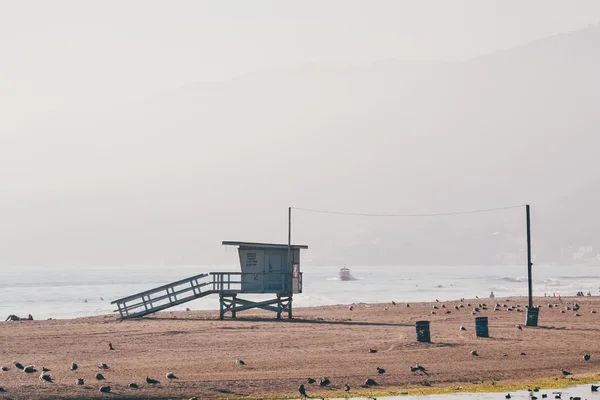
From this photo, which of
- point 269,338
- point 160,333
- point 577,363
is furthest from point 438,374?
point 160,333

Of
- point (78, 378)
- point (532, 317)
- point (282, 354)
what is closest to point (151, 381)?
point (78, 378)

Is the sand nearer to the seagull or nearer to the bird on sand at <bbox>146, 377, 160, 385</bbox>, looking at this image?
the bird on sand at <bbox>146, 377, 160, 385</bbox>

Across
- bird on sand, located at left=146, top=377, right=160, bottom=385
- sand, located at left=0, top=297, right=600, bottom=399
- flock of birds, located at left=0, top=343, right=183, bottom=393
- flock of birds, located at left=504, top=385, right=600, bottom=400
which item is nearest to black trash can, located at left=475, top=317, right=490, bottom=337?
sand, located at left=0, top=297, right=600, bottom=399

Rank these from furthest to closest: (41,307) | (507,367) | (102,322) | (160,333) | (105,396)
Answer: (41,307)
(102,322)
(160,333)
(507,367)
(105,396)

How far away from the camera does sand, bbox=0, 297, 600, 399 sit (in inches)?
1168

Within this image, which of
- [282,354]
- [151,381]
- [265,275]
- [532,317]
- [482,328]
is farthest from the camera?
[265,275]

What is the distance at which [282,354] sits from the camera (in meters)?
36.2

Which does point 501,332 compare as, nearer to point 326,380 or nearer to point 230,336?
point 230,336

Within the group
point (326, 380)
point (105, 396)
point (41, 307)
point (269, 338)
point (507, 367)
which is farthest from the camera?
point (41, 307)

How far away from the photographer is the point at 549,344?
128 feet

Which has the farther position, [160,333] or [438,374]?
[160,333]

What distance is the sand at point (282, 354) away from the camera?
97.3 feet

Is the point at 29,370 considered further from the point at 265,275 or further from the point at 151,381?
the point at 265,275

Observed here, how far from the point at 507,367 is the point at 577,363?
2635 mm
